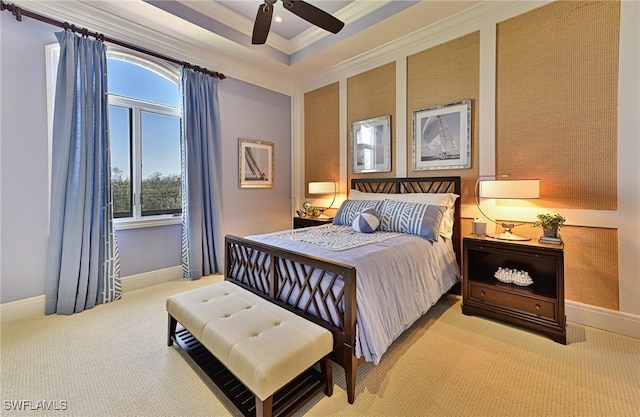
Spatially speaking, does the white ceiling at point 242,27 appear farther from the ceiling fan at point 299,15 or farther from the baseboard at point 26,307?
the baseboard at point 26,307

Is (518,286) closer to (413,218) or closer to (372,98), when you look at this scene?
(413,218)

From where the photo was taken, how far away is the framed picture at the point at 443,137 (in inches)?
124

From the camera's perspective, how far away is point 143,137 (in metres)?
3.52

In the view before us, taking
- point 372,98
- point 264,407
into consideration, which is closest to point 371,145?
point 372,98

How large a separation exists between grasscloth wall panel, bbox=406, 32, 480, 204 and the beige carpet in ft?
5.22

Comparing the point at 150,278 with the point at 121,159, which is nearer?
the point at 121,159

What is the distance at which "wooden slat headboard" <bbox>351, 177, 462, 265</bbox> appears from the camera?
318 cm

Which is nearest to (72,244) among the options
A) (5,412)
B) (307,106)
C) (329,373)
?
(5,412)

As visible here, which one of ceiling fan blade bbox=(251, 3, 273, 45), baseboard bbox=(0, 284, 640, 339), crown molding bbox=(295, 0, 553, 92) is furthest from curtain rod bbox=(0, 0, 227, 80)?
baseboard bbox=(0, 284, 640, 339)

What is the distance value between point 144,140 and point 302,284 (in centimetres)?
300

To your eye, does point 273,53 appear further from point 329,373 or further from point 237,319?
point 329,373

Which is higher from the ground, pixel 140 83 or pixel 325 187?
pixel 140 83

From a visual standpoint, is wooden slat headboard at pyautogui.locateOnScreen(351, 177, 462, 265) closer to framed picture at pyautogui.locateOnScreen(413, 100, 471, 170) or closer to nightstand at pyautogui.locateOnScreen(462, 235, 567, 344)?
framed picture at pyautogui.locateOnScreen(413, 100, 471, 170)

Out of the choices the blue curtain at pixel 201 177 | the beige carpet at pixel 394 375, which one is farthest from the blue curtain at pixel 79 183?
the blue curtain at pixel 201 177
